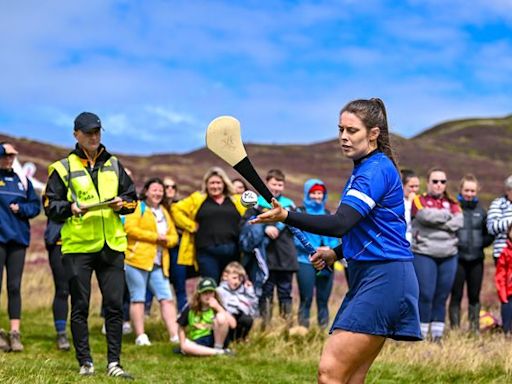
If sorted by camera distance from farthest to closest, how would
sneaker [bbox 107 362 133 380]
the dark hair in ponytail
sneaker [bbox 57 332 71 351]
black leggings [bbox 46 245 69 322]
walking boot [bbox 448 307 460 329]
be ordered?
walking boot [bbox 448 307 460 329] → black leggings [bbox 46 245 69 322] → sneaker [bbox 57 332 71 351] → sneaker [bbox 107 362 133 380] → the dark hair in ponytail

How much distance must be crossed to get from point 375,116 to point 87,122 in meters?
3.11

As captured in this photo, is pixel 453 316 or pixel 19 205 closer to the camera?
pixel 19 205

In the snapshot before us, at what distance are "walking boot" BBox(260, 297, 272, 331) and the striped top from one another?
2.75 metres

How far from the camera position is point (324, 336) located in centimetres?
901

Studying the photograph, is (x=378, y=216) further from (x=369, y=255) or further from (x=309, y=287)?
(x=309, y=287)

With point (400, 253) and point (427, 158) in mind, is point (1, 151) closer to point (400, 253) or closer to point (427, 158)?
point (400, 253)

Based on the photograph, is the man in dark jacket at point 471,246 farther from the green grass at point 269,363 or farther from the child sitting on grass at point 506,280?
the green grass at point 269,363

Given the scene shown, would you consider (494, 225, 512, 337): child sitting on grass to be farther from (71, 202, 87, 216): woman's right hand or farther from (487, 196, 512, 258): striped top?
(71, 202, 87, 216): woman's right hand

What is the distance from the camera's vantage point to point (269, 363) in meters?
8.05

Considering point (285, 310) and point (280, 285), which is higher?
point (280, 285)

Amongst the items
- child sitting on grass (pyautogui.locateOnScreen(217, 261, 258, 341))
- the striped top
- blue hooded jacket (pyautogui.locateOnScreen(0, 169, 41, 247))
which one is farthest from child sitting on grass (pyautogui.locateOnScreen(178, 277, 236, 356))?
the striped top

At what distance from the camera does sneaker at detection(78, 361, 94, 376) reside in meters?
6.56

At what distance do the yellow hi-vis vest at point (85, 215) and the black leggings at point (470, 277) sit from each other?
4.85 meters

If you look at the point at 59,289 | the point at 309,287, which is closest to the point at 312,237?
the point at 309,287
